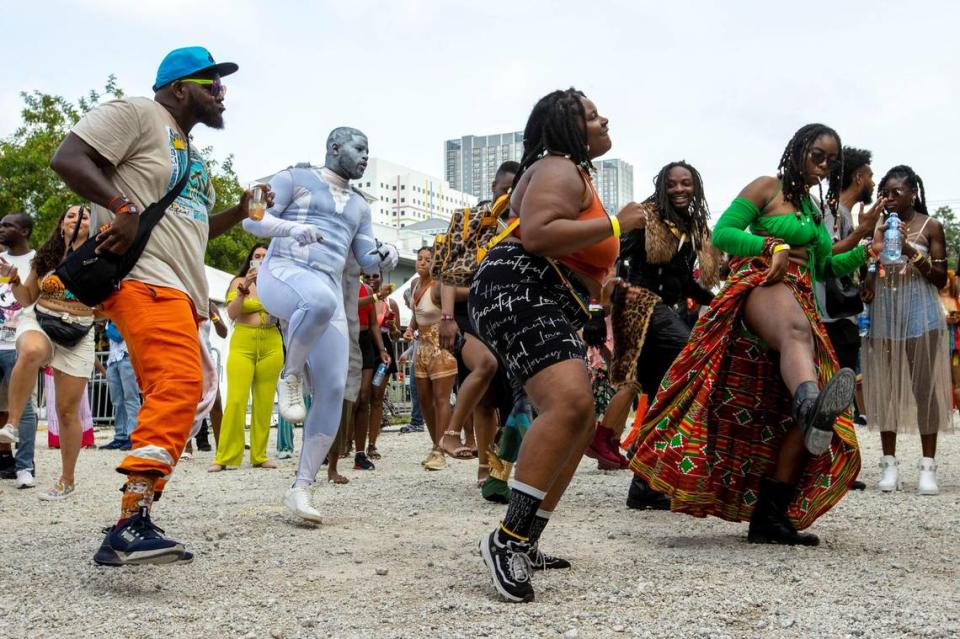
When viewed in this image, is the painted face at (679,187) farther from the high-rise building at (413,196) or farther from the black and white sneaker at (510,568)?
the high-rise building at (413,196)

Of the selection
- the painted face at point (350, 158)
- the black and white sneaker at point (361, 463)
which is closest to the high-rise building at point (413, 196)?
the black and white sneaker at point (361, 463)

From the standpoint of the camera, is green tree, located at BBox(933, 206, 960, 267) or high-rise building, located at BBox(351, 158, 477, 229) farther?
high-rise building, located at BBox(351, 158, 477, 229)

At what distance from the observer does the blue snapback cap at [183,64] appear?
4.12 metres

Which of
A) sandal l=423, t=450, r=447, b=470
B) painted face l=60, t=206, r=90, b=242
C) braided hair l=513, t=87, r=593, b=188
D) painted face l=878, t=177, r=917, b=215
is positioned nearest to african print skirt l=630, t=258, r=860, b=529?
braided hair l=513, t=87, r=593, b=188

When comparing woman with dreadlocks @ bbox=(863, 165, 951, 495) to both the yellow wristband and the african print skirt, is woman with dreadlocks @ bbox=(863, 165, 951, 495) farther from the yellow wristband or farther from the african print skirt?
the yellow wristband

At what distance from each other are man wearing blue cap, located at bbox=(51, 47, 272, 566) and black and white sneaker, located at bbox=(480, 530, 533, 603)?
111cm

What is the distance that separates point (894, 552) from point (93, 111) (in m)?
3.71

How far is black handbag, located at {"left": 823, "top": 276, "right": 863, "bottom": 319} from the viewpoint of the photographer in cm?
649

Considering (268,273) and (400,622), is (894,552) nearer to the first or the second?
(400,622)

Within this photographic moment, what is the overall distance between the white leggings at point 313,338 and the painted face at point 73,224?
150 cm

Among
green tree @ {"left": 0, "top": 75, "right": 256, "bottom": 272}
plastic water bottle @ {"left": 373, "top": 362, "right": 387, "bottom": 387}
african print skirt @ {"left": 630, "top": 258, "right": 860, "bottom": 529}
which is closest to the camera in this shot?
african print skirt @ {"left": 630, "top": 258, "right": 860, "bottom": 529}

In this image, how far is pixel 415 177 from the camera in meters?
102

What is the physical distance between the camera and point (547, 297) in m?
3.75

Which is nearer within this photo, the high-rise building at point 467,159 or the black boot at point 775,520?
the black boot at point 775,520
